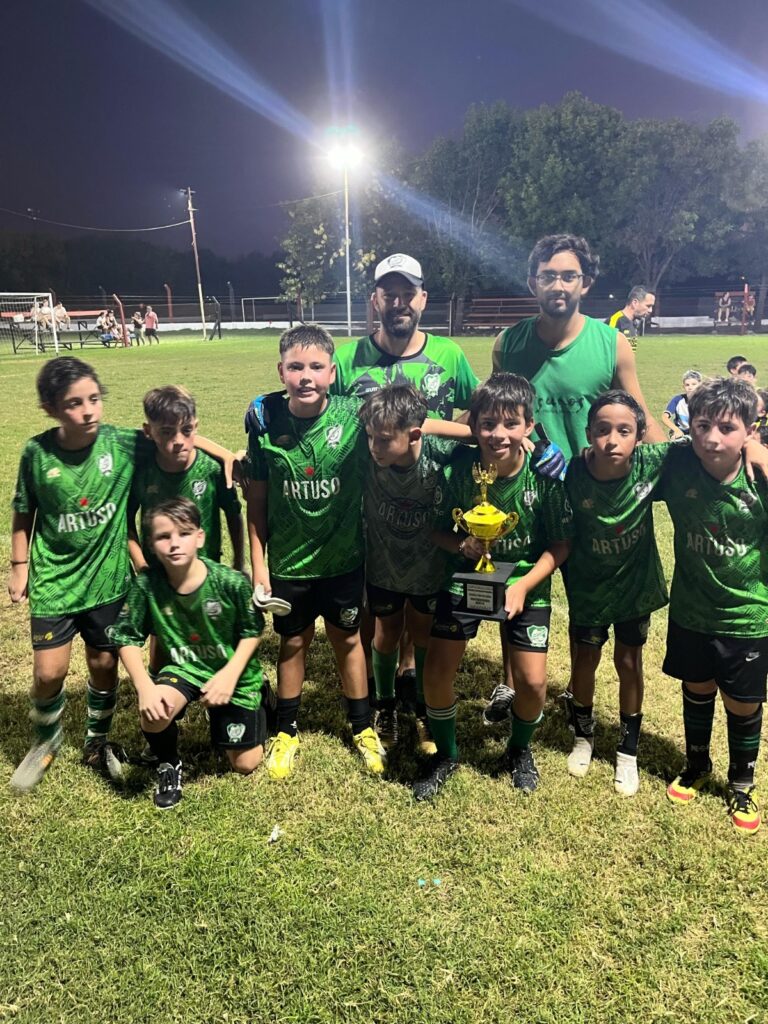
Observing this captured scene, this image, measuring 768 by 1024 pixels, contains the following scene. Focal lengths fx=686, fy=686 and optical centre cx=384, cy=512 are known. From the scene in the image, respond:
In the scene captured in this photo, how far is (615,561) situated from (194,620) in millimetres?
1953

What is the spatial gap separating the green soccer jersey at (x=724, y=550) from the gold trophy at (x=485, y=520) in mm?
770

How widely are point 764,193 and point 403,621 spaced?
5373 cm

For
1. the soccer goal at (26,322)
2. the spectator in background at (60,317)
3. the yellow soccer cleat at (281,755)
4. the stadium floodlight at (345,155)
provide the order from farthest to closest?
the stadium floodlight at (345,155), the spectator in background at (60,317), the soccer goal at (26,322), the yellow soccer cleat at (281,755)

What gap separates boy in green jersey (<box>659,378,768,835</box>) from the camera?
2840 millimetres

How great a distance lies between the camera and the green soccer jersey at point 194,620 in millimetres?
3094

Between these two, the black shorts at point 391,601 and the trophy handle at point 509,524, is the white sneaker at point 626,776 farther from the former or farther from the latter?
the trophy handle at point 509,524

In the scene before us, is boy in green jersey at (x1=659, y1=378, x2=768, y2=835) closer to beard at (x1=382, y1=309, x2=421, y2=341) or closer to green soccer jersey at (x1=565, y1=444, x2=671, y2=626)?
green soccer jersey at (x1=565, y1=444, x2=671, y2=626)

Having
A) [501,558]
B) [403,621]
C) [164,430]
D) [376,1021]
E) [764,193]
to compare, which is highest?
[764,193]

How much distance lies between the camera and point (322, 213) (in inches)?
2026

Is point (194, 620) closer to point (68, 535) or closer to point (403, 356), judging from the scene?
point (68, 535)

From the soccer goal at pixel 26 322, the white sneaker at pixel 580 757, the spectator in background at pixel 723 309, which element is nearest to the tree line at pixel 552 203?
the spectator in background at pixel 723 309

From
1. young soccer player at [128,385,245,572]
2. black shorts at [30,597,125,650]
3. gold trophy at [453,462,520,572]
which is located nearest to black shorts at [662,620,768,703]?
gold trophy at [453,462,520,572]

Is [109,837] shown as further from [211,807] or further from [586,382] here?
[586,382]

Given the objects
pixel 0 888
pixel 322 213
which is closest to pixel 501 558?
pixel 0 888
